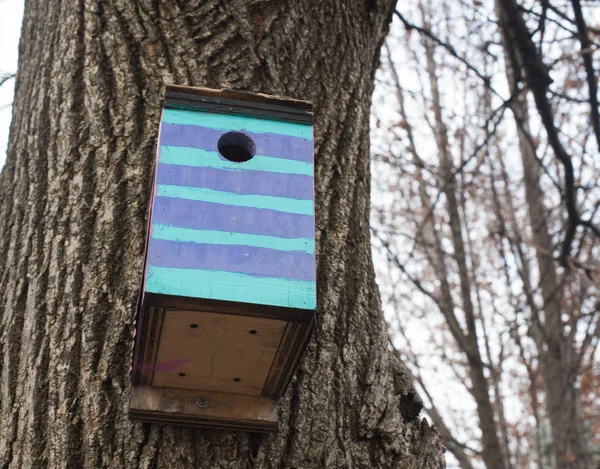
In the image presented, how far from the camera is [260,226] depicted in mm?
1375

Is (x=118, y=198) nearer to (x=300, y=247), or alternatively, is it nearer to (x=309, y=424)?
(x=300, y=247)

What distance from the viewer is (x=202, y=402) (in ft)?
4.88

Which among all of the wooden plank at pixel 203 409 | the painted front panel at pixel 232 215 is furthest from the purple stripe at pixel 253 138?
the wooden plank at pixel 203 409

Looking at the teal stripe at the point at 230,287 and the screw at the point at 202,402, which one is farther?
the screw at the point at 202,402

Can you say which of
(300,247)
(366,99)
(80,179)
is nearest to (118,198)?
(80,179)

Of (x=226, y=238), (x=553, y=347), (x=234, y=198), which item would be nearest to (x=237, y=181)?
(x=234, y=198)

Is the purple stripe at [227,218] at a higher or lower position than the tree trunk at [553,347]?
lower

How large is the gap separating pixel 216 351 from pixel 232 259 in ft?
0.67

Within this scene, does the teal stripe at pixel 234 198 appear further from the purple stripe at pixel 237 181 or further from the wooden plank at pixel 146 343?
the wooden plank at pixel 146 343

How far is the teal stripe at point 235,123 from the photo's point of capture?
154cm

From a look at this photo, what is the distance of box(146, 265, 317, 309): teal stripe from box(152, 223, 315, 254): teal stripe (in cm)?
7

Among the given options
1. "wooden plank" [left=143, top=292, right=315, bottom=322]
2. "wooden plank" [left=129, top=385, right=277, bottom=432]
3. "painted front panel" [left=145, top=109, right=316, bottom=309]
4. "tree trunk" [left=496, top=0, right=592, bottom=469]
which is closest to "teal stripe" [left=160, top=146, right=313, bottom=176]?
"painted front panel" [left=145, top=109, right=316, bottom=309]

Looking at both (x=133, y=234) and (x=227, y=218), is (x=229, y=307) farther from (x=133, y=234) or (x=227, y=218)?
(x=133, y=234)

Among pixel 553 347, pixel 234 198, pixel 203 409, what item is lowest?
pixel 203 409
